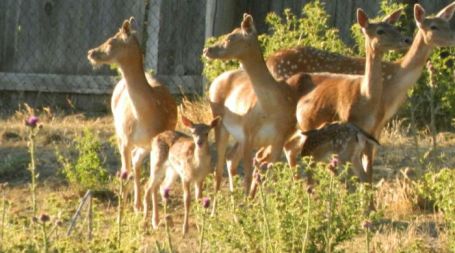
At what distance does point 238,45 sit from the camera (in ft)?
37.1

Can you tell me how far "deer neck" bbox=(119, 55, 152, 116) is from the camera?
36.6ft

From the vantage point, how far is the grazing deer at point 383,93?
11.2 m

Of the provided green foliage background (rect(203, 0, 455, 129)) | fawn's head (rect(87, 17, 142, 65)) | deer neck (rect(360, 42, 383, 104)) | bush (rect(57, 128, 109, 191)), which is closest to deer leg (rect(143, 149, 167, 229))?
bush (rect(57, 128, 109, 191))

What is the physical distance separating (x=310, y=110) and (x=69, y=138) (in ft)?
10.7

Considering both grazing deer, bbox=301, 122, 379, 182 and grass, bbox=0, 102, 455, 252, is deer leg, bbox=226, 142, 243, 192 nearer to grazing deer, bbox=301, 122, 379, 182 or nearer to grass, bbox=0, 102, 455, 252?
grass, bbox=0, 102, 455, 252

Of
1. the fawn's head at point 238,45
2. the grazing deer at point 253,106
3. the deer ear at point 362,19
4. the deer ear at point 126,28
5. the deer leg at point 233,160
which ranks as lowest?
the deer leg at point 233,160

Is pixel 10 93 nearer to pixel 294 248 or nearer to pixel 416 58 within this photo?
pixel 416 58

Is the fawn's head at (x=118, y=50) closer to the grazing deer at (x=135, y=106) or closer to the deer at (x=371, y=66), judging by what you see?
the grazing deer at (x=135, y=106)

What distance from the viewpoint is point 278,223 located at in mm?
7957

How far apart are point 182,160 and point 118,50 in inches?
53.7

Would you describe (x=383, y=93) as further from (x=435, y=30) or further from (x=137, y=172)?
(x=137, y=172)

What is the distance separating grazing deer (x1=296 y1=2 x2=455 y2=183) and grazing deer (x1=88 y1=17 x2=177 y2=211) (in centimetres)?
121

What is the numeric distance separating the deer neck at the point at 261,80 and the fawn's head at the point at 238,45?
5 cm

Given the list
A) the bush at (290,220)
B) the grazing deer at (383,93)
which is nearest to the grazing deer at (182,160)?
the grazing deer at (383,93)
